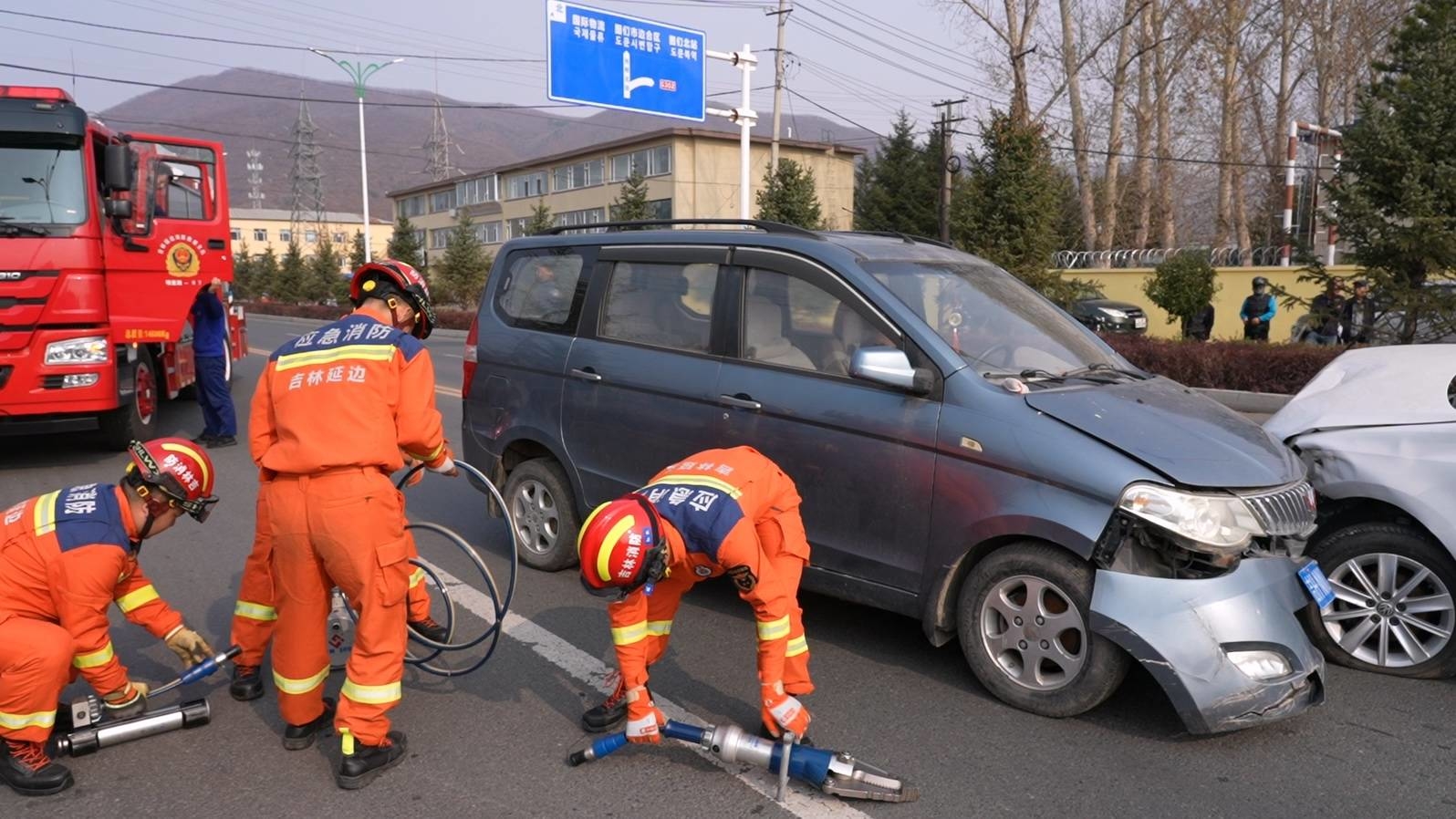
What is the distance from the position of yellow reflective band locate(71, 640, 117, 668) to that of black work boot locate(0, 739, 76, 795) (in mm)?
301

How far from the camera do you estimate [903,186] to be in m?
44.5

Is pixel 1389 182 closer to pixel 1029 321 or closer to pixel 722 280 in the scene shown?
pixel 1029 321

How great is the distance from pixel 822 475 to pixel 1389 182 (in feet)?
38.7

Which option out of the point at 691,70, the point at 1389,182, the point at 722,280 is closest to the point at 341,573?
the point at 722,280

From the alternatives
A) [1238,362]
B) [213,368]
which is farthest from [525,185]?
[213,368]

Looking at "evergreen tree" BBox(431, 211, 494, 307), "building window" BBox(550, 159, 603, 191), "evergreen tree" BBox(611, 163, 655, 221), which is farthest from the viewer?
"building window" BBox(550, 159, 603, 191)

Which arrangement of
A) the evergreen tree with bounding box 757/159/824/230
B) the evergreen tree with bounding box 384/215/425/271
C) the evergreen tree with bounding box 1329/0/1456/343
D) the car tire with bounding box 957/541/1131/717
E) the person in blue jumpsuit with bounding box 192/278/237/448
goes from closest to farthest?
1. the car tire with bounding box 957/541/1131/717
2. the person in blue jumpsuit with bounding box 192/278/237/448
3. the evergreen tree with bounding box 1329/0/1456/343
4. the evergreen tree with bounding box 757/159/824/230
5. the evergreen tree with bounding box 384/215/425/271

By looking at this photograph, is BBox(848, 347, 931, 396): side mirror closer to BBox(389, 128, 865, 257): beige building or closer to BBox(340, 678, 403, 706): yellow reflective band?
BBox(340, 678, 403, 706): yellow reflective band

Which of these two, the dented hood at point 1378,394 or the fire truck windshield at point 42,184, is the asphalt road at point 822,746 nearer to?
the dented hood at point 1378,394

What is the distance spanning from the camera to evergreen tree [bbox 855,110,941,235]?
4372 cm

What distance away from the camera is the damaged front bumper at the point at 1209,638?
3688mm

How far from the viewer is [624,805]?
3.49 metres

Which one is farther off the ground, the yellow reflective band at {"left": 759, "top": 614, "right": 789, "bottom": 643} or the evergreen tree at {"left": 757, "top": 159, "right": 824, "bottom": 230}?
the evergreen tree at {"left": 757, "top": 159, "right": 824, "bottom": 230}

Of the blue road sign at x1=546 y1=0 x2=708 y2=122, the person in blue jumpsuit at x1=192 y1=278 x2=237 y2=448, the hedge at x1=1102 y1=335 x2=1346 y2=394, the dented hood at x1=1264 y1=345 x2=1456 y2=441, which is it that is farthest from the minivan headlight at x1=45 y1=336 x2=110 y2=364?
the hedge at x1=1102 y1=335 x2=1346 y2=394
